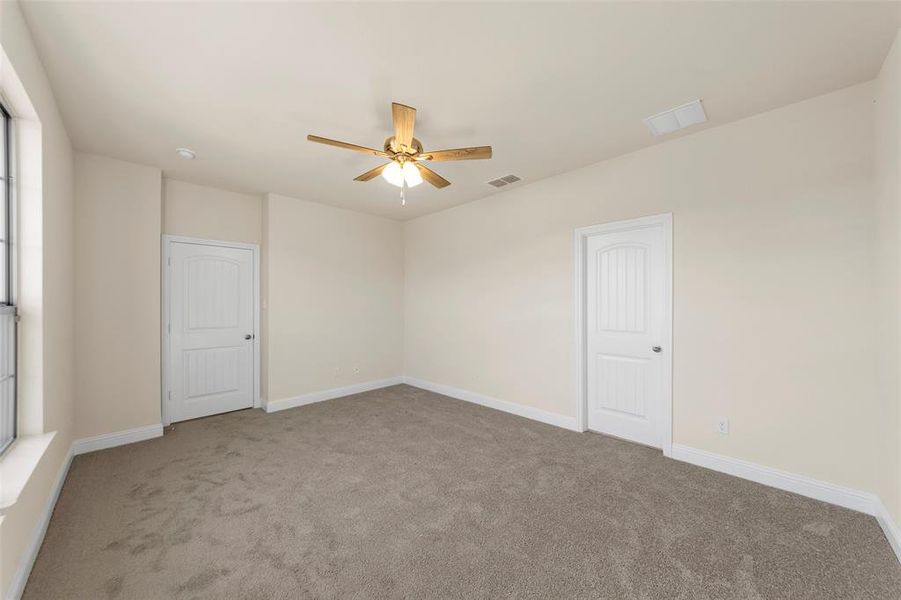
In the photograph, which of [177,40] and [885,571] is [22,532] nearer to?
[177,40]

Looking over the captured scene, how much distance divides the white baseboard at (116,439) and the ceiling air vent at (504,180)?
439cm

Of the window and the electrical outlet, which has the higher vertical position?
the window

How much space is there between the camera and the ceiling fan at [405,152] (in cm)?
230

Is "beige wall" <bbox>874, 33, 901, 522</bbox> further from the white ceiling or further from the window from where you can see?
the window

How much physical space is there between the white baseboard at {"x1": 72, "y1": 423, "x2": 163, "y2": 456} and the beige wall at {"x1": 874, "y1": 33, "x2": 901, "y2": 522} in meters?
5.70

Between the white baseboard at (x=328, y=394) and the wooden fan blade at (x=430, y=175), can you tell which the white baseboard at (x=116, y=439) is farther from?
the wooden fan blade at (x=430, y=175)

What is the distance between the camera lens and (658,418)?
3.31 metres

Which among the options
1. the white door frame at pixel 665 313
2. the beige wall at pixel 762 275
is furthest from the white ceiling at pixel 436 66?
the white door frame at pixel 665 313

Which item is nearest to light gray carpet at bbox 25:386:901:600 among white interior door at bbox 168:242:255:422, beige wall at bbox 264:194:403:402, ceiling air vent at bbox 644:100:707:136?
white interior door at bbox 168:242:255:422

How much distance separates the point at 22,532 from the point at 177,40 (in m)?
2.61

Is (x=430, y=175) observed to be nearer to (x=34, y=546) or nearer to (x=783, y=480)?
(x=34, y=546)

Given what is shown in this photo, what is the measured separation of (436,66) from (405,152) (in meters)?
0.58

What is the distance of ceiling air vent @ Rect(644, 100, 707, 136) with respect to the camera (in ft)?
8.58

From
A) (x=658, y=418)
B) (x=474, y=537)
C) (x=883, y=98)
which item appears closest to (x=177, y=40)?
(x=474, y=537)
